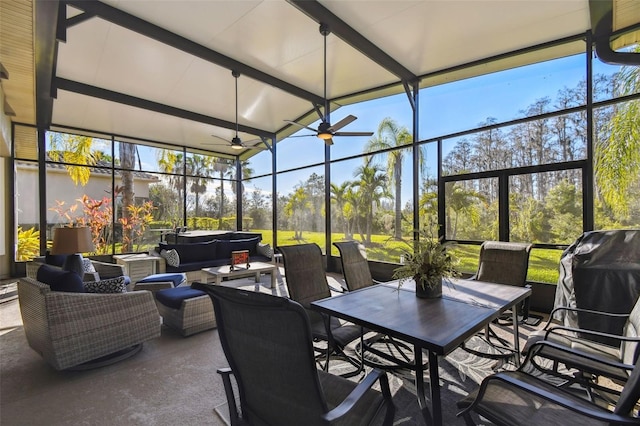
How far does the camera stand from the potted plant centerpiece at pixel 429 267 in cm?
231

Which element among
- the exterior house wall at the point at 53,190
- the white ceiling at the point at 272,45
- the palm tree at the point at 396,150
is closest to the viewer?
the white ceiling at the point at 272,45

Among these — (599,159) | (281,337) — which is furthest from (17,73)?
(599,159)

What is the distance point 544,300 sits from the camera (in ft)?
13.4

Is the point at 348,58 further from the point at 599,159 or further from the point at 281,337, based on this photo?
the point at 281,337

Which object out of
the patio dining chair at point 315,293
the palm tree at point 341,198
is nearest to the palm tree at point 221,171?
the palm tree at point 341,198

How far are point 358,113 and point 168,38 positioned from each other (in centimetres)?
394

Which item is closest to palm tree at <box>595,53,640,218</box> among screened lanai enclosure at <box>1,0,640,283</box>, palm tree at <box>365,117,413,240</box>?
screened lanai enclosure at <box>1,0,640,283</box>

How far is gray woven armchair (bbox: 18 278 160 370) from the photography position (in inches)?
94.9

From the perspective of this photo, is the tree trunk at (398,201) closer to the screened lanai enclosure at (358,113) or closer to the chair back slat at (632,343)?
the screened lanai enclosure at (358,113)

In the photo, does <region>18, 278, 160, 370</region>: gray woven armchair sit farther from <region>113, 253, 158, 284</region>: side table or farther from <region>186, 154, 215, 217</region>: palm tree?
<region>186, 154, 215, 217</region>: palm tree

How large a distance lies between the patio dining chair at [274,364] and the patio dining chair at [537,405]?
51 centimetres

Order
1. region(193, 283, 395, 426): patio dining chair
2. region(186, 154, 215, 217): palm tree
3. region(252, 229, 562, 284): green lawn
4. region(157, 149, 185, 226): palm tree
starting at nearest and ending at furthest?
1. region(193, 283, 395, 426): patio dining chair
2. region(252, 229, 562, 284): green lawn
3. region(157, 149, 185, 226): palm tree
4. region(186, 154, 215, 217): palm tree

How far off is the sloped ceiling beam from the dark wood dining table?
3445mm

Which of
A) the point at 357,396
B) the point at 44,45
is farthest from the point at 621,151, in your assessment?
the point at 44,45
